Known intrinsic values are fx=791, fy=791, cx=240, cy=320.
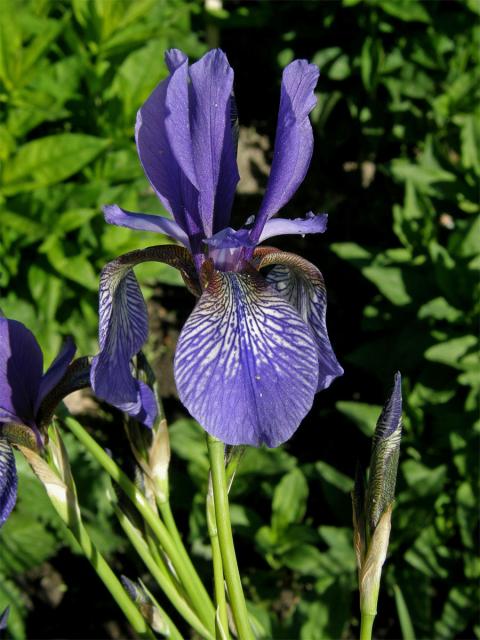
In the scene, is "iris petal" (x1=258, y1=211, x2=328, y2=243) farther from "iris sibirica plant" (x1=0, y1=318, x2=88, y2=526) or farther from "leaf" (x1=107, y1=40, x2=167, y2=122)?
"leaf" (x1=107, y1=40, x2=167, y2=122)

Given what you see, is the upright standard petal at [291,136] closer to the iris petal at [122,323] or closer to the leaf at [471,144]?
the iris petal at [122,323]

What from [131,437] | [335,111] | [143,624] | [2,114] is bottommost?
[335,111]

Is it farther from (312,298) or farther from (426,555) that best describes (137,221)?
(426,555)

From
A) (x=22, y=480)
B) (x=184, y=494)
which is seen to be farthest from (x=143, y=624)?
(x=184, y=494)

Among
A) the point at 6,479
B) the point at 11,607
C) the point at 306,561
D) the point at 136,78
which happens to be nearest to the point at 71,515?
the point at 6,479

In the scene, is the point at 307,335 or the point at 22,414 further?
the point at 22,414

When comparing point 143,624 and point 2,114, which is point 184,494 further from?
point 143,624

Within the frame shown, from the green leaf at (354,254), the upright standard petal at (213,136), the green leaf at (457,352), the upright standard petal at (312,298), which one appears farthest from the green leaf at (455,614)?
the upright standard petal at (213,136)
